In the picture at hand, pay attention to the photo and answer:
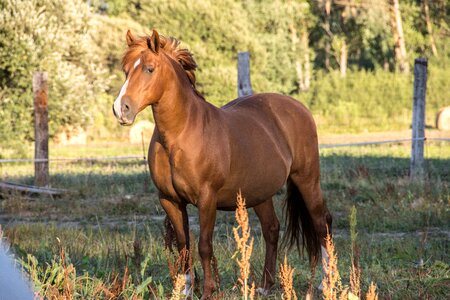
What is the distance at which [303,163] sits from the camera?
6684 mm

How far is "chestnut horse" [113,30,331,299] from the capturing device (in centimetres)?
519

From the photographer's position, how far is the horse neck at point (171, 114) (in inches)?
211

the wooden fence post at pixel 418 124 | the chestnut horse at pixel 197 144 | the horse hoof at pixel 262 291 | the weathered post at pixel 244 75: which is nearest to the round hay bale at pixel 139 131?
the weathered post at pixel 244 75

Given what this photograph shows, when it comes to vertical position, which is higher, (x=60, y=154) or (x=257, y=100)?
(x=257, y=100)

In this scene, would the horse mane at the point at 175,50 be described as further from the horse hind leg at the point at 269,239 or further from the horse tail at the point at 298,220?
the horse tail at the point at 298,220

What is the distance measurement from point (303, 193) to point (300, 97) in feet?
105

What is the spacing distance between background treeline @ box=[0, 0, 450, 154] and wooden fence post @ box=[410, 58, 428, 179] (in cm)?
1199

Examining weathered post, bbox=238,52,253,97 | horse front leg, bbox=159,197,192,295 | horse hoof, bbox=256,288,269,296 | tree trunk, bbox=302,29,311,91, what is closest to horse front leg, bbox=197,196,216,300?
horse front leg, bbox=159,197,192,295

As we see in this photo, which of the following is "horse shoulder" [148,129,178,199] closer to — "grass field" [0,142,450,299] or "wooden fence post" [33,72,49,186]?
"grass field" [0,142,450,299]

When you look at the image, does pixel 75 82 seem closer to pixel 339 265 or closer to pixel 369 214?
pixel 369 214

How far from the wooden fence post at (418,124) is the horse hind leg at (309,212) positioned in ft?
18.7

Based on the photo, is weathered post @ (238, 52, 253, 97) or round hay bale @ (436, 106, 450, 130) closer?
weathered post @ (238, 52, 253, 97)

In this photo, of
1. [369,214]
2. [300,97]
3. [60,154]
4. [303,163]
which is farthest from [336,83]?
[303,163]

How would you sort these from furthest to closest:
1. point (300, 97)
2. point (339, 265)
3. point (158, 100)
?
point (300, 97) → point (339, 265) → point (158, 100)
